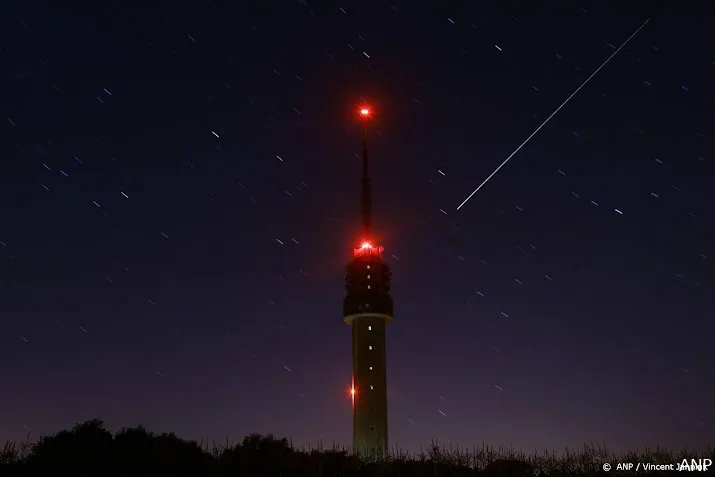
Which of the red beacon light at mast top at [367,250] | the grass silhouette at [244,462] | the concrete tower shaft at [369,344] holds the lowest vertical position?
the grass silhouette at [244,462]

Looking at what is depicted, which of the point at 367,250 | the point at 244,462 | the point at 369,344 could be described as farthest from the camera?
the point at 367,250

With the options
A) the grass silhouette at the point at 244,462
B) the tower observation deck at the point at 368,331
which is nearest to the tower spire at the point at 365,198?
the tower observation deck at the point at 368,331

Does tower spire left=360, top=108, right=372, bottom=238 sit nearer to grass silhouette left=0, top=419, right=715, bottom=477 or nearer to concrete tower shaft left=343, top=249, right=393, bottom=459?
concrete tower shaft left=343, top=249, right=393, bottom=459

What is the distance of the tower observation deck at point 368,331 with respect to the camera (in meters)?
89.7

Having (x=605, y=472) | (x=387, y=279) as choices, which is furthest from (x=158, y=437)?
(x=387, y=279)

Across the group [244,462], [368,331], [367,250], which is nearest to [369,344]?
[368,331]

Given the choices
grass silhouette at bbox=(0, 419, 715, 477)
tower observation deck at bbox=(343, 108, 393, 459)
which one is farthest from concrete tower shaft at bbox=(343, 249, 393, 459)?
grass silhouette at bbox=(0, 419, 715, 477)

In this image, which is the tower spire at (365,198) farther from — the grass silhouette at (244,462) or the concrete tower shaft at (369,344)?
the grass silhouette at (244,462)

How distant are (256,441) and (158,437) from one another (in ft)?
22.8

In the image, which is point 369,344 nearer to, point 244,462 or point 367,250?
point 367,250

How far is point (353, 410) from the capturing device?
3602 inches

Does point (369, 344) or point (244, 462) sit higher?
point (369, 344)

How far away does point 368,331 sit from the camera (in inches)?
3725

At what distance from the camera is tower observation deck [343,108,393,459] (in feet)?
294
